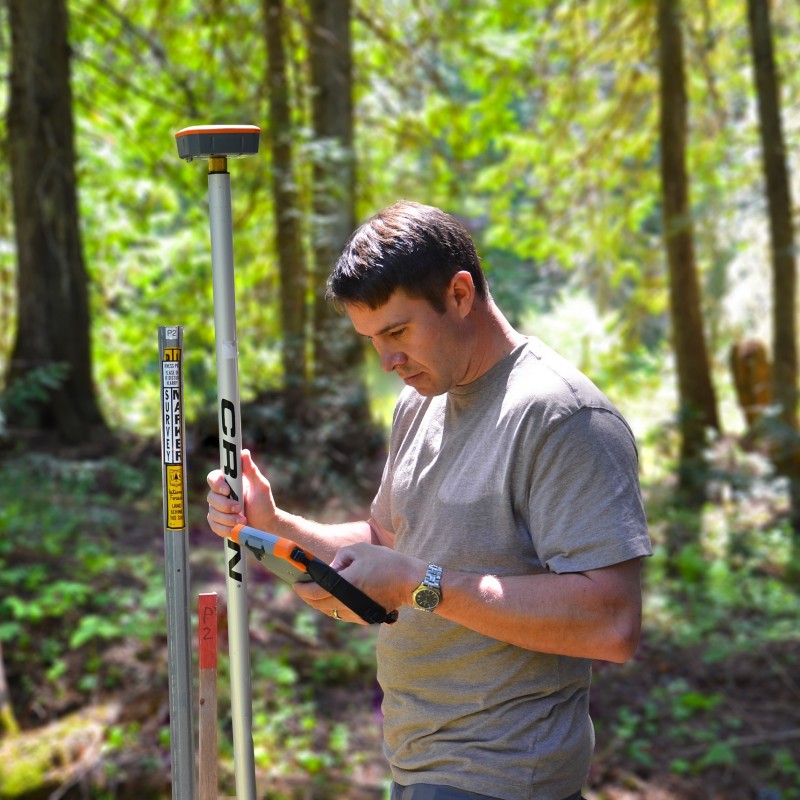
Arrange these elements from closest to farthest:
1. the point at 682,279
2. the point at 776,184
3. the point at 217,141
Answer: the point at 217,141
the point at 776,184
the point at 682,279

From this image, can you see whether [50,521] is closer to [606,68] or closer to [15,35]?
[15,35]

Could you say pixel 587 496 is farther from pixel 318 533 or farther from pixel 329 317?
pixel 329 317

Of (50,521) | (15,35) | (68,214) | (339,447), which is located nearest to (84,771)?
(50,521)

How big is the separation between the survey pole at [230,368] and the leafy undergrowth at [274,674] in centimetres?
313

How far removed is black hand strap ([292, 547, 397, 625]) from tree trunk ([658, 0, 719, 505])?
25.2 feet

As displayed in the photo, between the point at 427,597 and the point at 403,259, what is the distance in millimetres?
596

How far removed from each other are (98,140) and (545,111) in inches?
198

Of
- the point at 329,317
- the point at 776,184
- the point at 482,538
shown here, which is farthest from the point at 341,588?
the point at 776,184

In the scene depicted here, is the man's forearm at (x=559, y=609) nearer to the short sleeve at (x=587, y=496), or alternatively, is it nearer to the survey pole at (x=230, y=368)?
the short sleeve at (x=587, y=496)

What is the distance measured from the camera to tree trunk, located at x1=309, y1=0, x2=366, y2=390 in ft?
24.8

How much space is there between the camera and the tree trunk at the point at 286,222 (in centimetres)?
757

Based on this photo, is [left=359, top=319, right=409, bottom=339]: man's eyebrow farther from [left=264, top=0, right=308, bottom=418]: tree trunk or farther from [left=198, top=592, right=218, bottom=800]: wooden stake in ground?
[left=264, top=0, right=308, bottom=418]: tree trunk

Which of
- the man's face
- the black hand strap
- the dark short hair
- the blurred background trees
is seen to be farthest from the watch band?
the blurred background trees

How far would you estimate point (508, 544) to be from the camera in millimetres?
1809
